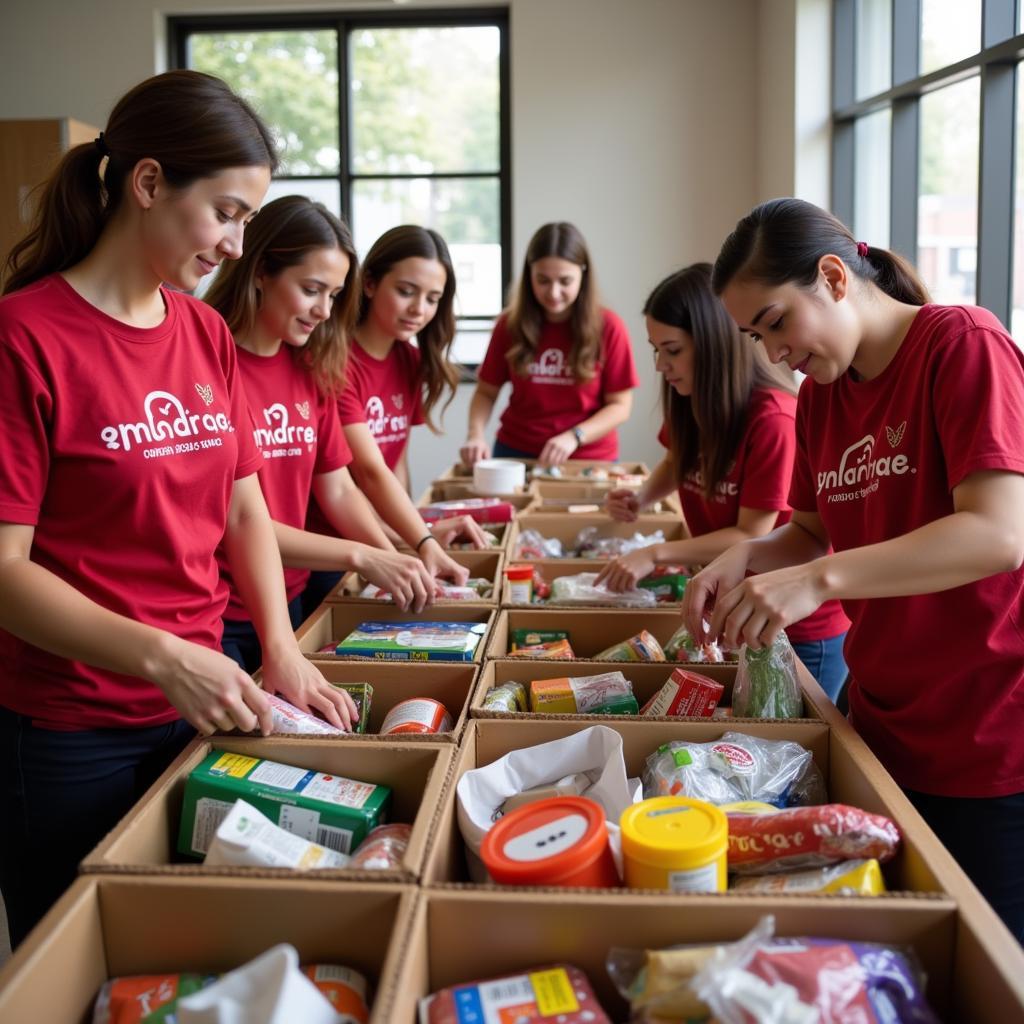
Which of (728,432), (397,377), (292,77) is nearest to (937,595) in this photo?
(728,432)

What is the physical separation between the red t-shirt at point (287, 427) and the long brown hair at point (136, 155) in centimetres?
65

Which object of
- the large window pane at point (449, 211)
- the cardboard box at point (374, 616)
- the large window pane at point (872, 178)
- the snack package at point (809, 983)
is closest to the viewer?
the snack package at point (809, 983)

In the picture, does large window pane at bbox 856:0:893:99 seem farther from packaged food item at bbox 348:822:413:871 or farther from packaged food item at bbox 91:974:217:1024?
packaged food item at bbox 91:974:217:1024

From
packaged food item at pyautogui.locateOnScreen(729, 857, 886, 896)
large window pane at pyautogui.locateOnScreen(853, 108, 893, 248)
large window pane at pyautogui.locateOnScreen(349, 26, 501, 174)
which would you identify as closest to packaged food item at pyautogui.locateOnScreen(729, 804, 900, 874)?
packaged food item at pyautogui.locateOnScreen(729, 857, 886, 896)

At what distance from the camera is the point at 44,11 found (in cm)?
571

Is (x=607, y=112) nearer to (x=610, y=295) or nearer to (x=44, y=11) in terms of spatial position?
(x=610, y=295)

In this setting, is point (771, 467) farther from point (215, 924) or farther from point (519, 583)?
point (215, 924)

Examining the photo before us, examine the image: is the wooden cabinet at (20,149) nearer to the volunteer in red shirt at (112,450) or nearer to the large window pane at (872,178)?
the large window pane at (872,178)

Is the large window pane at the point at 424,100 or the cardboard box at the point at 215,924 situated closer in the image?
the cardboard box at the point at 215,924

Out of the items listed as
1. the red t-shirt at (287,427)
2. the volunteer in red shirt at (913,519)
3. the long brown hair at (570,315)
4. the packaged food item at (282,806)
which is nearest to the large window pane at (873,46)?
the long brown hair at (570,315)

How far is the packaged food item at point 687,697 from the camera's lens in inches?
57.2

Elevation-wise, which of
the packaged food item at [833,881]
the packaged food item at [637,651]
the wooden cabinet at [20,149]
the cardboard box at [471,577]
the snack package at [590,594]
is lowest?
the packaged food item at [833,881]

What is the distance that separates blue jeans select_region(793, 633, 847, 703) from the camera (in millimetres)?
1932

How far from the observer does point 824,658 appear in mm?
1959
